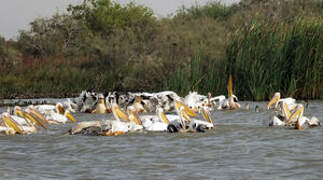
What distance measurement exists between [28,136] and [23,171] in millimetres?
3145

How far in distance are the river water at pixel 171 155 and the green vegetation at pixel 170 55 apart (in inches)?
269

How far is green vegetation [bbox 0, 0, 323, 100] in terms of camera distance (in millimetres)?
16203

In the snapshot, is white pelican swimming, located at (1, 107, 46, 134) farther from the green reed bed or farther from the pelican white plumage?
the green reed bed

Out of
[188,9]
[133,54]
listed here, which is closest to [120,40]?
[133,54]

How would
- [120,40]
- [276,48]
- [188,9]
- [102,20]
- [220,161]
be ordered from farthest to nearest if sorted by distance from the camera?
1. [188,9]
2. [102,20]
3. [120,40]
4. [276,48]
5. [220,161]

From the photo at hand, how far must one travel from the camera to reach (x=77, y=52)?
1467 inches

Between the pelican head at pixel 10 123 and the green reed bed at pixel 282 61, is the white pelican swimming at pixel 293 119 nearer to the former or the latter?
the pelican head at pixel 10 123

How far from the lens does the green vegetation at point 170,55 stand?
53.2 feet

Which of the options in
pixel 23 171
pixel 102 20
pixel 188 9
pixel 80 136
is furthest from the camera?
pixel 188 9

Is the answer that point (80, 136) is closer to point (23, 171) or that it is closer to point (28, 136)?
point (28, 136)

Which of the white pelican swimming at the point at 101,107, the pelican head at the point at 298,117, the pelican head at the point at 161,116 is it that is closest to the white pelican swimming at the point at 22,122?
the pelican head at the point at 161,116

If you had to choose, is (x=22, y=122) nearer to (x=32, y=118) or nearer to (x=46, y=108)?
(x=32, y=118)

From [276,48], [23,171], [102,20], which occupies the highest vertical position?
[102,20]

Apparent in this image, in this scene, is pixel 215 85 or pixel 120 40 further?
pixel 120 40
